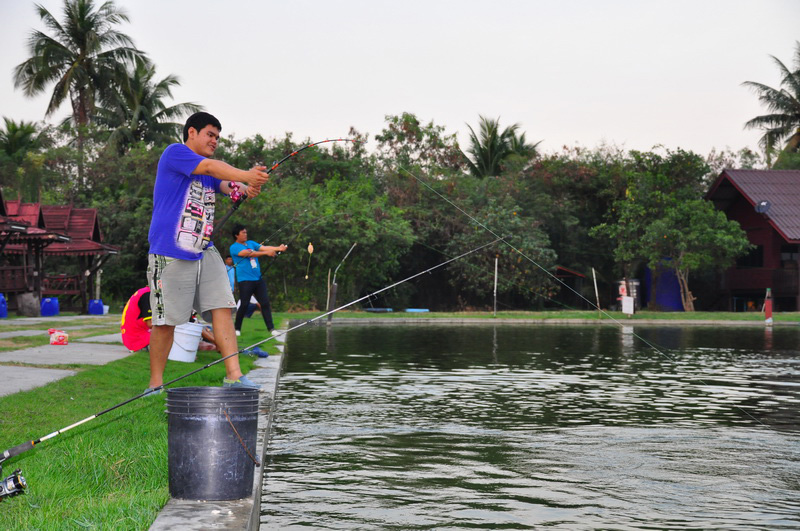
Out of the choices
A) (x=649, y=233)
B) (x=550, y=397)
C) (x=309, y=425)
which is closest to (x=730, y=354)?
(x=550, y=397)

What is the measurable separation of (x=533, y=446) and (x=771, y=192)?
3653cm

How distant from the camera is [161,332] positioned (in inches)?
260

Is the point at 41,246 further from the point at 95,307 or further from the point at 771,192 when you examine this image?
the point at 771,192

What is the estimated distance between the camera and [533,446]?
6566 millimetres

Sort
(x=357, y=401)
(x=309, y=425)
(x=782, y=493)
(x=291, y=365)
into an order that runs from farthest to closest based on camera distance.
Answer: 1. (x=291, y=365)
2. (x=357, y=401)
3. (x=309, y=425)
4. (x=782, y=493)

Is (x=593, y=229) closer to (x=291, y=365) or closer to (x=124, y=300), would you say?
(x=124, y=300)

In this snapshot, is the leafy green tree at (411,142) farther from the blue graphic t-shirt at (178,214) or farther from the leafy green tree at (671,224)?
the blue graphic t-shirt at (178,214)

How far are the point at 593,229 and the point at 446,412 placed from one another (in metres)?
31.7

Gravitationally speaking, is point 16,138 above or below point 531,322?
above

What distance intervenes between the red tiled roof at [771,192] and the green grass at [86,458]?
113ft

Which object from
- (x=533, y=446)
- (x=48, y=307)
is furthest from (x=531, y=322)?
(x=533, y=446)

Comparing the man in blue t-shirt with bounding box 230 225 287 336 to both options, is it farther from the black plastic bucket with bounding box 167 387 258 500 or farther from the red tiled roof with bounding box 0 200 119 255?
the red tiled roof with bounding box 0 200 119 255

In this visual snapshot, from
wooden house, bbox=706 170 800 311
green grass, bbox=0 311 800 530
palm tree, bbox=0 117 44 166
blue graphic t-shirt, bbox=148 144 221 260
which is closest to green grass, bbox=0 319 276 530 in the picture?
green grass, bbox=0 311 800 530

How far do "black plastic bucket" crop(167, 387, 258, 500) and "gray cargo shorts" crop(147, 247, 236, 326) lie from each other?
82.2 inches
